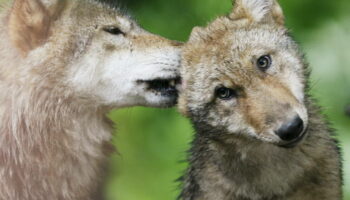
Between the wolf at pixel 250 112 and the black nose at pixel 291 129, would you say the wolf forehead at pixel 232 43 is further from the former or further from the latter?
the black nose at pixel 291 129

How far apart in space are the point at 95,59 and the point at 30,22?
13 cm

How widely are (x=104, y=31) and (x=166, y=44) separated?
0.35 ft

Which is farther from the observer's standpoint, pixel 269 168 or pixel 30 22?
pixel 269 168

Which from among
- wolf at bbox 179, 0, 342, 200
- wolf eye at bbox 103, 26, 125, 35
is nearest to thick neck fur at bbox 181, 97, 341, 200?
wolf at bbox 179, 0, 342, 200

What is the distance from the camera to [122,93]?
4.21 ft

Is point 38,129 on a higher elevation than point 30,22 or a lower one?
lower

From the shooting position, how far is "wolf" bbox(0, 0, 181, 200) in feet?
4.11

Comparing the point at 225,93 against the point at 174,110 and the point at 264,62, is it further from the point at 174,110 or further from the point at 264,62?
the point at 174,110

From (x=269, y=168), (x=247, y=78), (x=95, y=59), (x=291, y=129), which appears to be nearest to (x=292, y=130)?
(x=291, y=129)

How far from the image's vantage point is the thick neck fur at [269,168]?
129cm

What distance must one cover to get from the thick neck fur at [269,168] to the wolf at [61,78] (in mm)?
130

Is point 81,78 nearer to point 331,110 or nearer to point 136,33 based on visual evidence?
point 136,33

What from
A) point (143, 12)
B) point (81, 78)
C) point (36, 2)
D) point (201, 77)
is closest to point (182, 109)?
point (201, 77)

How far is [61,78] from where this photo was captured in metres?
1.27
